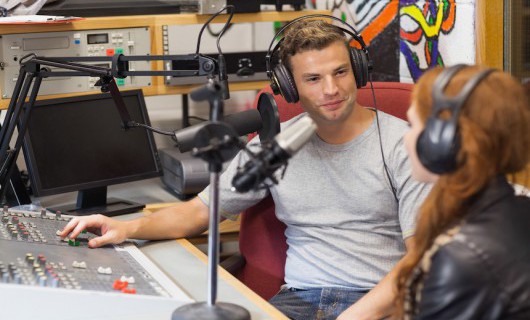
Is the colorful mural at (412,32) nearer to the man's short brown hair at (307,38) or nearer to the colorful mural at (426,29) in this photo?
the colorful mural at (426,29)

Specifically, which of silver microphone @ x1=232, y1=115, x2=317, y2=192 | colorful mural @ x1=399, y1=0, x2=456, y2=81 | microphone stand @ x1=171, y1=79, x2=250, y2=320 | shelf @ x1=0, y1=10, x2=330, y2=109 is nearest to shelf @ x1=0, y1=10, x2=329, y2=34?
shelf @ x1=0, y1=10, x2=330, y2=109

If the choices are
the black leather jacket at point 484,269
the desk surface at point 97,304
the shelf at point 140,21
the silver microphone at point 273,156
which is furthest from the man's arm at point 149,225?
the black leather jacket at point 484,269

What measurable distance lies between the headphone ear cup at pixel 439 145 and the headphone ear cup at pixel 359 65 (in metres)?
0.76

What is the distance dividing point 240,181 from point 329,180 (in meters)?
0.72

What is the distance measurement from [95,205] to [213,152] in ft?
3.86

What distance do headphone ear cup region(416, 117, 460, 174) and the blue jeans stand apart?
76cm

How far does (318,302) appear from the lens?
6.51 ft

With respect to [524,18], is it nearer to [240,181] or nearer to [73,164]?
[240,181]

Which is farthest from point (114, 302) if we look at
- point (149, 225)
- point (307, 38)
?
point (307, 38)

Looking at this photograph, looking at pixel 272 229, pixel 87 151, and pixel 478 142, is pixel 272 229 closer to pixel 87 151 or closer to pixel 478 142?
pixel 87 151

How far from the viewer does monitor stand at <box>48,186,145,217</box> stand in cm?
243

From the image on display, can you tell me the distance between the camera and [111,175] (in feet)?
8.25

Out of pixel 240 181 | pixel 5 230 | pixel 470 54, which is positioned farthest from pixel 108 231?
pixel 470 54

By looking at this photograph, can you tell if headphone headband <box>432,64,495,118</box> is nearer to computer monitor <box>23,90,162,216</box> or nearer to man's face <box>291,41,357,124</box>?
man's face <box>291,41,357,124</box>
